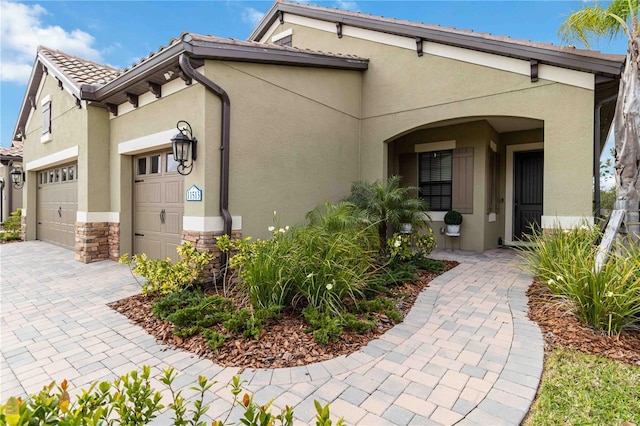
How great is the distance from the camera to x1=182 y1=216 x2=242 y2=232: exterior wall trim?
5.23 meters

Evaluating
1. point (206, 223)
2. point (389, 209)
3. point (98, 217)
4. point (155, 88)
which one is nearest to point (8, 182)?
point (98, 217)

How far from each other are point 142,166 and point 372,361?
6476mm

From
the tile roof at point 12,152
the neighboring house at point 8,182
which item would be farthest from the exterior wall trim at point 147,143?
the tile roof at point 12,152

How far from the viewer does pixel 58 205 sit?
9727 mm

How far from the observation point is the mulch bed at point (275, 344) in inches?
125

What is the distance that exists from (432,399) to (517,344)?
142 centimetres

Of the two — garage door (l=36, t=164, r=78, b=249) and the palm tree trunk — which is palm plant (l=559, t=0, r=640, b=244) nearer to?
the palm tree trunk

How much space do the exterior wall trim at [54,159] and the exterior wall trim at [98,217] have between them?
1.60 metres

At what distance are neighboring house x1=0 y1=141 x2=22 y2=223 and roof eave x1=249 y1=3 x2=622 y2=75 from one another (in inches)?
480

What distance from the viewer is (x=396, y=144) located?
9.62m

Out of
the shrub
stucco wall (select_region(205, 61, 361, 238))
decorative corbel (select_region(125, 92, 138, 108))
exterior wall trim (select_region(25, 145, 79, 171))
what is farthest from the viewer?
exterior wall trim (select_region(25, 145, 79, 171))

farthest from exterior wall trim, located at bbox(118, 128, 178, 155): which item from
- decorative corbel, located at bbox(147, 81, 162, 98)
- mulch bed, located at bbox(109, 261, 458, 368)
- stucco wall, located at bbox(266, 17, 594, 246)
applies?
stucco wall, located at bbox(266, 17, 594, 246)

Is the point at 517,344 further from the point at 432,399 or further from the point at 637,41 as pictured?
the point at 637,41

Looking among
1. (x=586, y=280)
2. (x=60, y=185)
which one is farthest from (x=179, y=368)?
(x=60, y=185)
